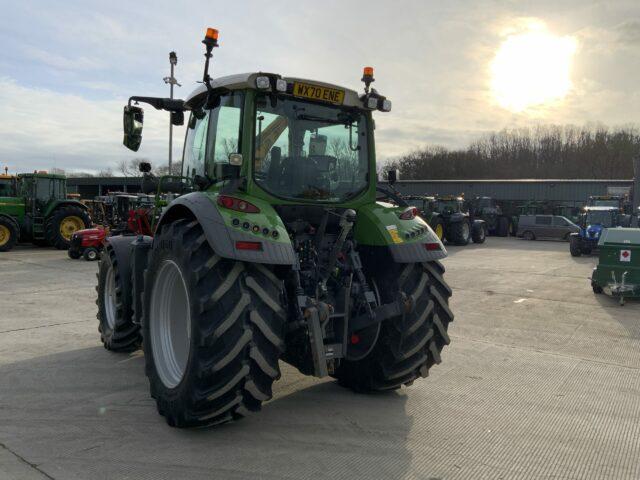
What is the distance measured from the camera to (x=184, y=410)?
3.49 meters

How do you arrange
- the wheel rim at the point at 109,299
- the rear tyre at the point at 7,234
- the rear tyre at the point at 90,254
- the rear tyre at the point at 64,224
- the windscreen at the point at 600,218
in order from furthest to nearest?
the windscreen at the point at 600,218 → the rear tyre at the point at 64,224 → the rear tyre at the point at 7,234 → the rear tyre at the point at 90,254 → the wheel rim at the point at 109,299

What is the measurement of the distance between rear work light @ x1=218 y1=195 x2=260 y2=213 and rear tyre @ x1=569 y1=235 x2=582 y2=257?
1745 centimetres

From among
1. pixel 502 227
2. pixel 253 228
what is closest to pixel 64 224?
pixel 253 228

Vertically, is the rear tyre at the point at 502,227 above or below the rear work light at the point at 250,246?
below

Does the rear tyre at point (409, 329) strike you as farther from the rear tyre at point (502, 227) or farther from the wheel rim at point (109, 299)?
the rear tyre at point (502, 227)

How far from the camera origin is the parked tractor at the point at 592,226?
18672mm

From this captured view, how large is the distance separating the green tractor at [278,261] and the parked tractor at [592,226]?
16256 millimetres

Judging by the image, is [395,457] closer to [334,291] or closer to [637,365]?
[334,291]

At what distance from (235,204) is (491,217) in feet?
97.4

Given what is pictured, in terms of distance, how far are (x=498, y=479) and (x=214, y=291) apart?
1960 millimetres

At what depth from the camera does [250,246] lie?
3387 millimetres

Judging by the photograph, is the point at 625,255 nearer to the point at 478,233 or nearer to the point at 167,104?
the point at 167,104

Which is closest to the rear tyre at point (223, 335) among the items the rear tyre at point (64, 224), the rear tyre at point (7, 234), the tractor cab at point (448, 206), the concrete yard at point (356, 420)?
the concrete yard at point (356, 420)

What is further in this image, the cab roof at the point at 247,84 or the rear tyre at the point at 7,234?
the rear tyre at the point at 7,234
